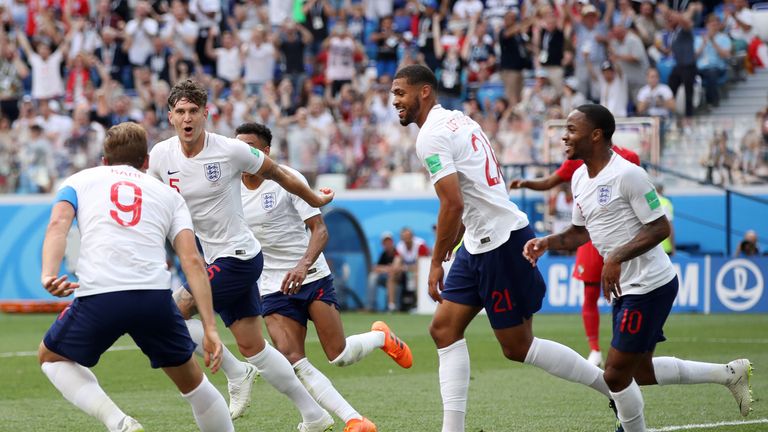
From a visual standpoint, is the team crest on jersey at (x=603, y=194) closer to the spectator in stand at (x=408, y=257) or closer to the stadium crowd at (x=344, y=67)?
the stadium crowd at (x=344, y=67)

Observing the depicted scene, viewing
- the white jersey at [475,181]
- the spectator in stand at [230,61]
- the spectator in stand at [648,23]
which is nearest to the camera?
the white jersey at [475,181]

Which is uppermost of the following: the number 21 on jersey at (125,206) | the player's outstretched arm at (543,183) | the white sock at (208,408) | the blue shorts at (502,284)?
the number 21 on jersey at (125,206)

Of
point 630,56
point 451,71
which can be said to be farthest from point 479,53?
point 630,56

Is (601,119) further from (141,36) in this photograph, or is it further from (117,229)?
(141,36)

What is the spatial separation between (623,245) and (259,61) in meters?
20.2

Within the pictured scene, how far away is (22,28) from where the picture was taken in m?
30.9

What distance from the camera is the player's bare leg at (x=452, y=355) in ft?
25.8

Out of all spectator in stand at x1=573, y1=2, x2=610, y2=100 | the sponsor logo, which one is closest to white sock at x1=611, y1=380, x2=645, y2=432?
the sponsor logo

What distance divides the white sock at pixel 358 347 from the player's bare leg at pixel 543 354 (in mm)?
1623

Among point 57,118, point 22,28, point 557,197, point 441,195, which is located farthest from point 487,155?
point 22,28

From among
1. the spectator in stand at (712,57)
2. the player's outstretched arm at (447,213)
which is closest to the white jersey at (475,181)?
the player's outstretched arm at (447,213)

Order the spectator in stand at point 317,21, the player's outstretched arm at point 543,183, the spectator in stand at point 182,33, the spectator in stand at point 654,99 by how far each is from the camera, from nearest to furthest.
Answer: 1. the player's outstretched arm at point 543,183
2. the spectator in stand at point 654,99
3. the spectator in stand at point 317,21
4. the spectator in stand at point 182,33

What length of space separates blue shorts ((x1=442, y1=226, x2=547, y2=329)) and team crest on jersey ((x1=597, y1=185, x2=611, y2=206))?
50 cm

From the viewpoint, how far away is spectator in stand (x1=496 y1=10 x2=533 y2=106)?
24.9 meters
